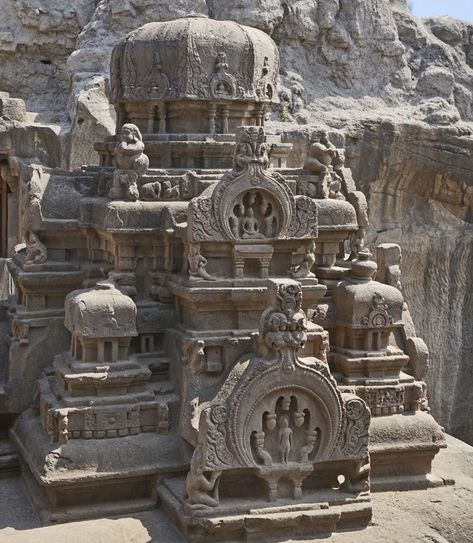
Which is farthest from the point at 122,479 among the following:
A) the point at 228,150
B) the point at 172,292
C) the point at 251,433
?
the point at 228,150

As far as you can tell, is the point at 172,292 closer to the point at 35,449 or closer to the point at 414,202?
the point at 35,449

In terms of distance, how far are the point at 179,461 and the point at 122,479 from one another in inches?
24.9

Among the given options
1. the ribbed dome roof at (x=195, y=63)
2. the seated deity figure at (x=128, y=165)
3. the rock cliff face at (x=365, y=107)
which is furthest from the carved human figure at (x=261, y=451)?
the rock cliff face at (x=365, y=107)

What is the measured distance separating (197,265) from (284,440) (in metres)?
2.04

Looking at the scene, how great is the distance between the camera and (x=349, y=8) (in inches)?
1009

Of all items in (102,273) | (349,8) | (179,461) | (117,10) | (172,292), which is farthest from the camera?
(349,8)

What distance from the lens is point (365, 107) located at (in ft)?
81.3

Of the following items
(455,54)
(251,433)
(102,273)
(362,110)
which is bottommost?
(251,433)

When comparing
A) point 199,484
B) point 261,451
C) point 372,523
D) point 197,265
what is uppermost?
point 197,265

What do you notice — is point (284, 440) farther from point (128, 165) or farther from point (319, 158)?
point (319, 158)

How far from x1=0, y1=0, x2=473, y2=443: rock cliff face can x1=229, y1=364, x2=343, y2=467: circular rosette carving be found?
12990 millimetres

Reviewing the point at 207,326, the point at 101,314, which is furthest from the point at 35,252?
the point at 207,326

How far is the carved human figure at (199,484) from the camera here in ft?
29.6

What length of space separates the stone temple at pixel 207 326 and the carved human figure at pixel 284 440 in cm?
2
